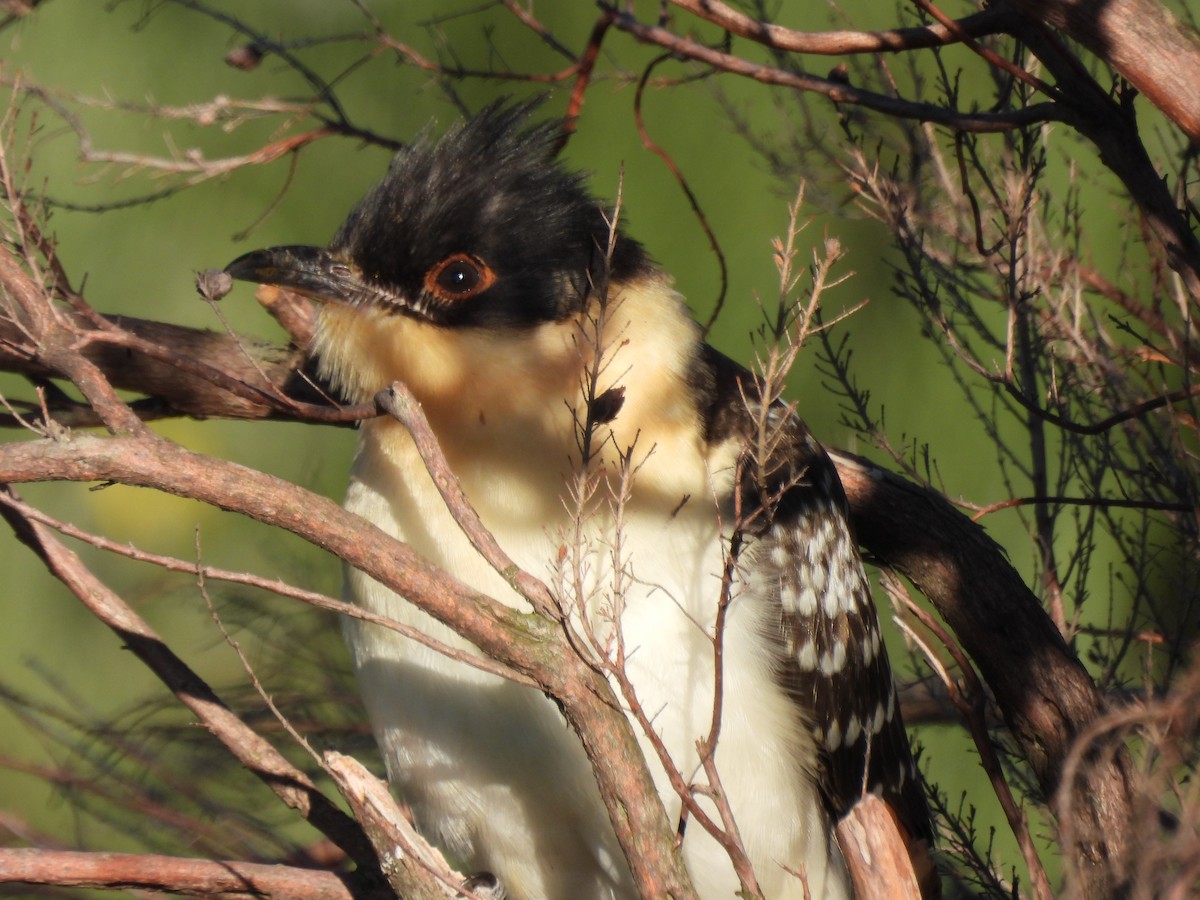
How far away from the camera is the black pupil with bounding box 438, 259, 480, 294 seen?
2.16 m

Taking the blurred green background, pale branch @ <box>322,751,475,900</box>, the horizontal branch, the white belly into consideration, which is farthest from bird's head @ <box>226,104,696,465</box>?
the blurred green background

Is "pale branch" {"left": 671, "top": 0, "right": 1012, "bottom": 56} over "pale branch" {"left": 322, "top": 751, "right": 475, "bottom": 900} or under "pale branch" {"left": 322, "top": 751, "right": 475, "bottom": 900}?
over

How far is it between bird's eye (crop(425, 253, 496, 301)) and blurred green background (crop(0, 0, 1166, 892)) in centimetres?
145

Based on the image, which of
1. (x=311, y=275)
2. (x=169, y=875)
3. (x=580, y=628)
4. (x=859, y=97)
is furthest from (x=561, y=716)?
(x=859, y=97)

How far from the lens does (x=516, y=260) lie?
216cm

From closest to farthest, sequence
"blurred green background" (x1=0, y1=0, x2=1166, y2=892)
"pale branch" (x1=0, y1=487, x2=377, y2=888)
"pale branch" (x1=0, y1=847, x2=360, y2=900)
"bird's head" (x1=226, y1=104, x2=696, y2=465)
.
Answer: "pale branch" (x1=0, y1=847, x2=360, y2=900) → "pale branch" (x1=0, y1=487, x2=377, y2=888) → "bird's head" (x1=226, y1=104, x2=696, y2=465) → "blurred green background" (x1=0, y1=0, x2=1166, y2=892)

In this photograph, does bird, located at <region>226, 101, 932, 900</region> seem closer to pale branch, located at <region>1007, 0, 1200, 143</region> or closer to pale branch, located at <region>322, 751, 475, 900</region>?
pale branch, located at <region>322, 751, 475, 900</region>

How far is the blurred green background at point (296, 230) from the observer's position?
3.91 metres

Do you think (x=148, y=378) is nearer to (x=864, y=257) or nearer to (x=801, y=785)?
(x=801, y=785)

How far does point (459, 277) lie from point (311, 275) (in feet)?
0.81

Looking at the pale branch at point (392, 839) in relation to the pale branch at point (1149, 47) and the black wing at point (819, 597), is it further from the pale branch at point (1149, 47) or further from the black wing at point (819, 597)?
the pale branch at point (1149, 47)

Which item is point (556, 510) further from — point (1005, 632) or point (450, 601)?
point (1005, 632)

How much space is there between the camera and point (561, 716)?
6.81ft

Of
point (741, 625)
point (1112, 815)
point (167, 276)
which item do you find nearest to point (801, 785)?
point (741, 625)
